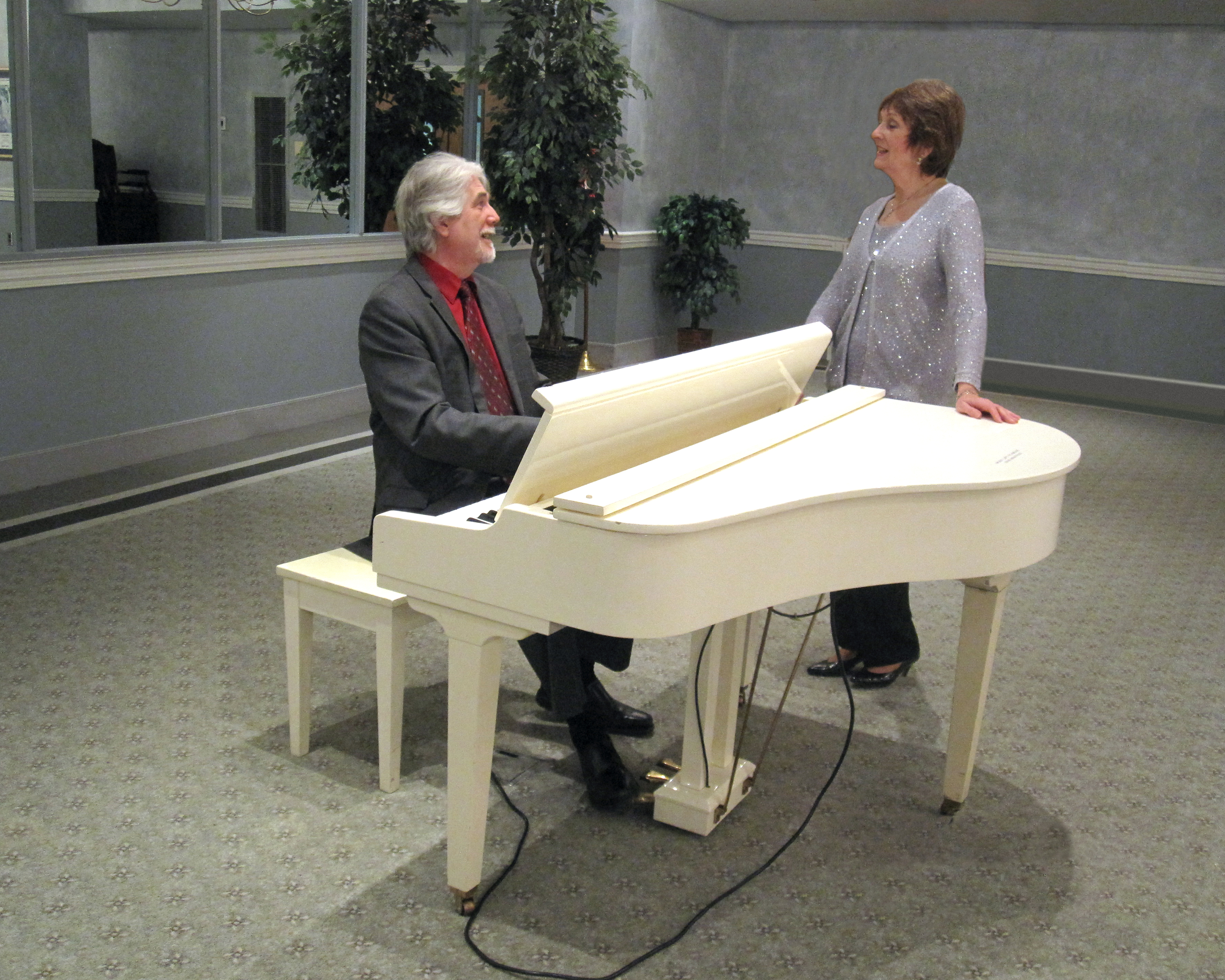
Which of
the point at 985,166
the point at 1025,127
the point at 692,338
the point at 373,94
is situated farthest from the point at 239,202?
the point at 1025,127

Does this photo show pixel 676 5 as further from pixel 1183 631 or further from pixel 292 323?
pixel 1183 631

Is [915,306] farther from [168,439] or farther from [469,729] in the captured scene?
[168,439]


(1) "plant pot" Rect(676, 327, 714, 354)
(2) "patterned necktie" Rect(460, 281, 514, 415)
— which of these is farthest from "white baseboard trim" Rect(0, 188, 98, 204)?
(1) "plant pot" Rect(676, 327, 714, 354)

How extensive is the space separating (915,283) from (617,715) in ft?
4.21

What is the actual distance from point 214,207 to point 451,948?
4.04 metres

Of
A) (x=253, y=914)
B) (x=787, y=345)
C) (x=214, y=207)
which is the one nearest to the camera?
(x=253, y=914)

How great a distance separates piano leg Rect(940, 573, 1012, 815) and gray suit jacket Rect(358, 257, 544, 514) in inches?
39.5

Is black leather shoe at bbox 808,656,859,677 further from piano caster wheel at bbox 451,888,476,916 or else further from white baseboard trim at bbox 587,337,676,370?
white baseboard trim at bbox 587,337,676,370

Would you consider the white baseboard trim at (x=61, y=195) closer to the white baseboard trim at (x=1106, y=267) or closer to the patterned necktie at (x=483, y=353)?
the patterned necktie at (x=483, y=353)

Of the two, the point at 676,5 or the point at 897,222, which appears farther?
the point at 676,5

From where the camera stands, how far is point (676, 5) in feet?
24.9

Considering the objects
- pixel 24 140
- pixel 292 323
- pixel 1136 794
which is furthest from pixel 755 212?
pixel 1136 794

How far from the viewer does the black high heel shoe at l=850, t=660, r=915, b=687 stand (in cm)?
333

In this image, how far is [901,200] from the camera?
2.99 meters
